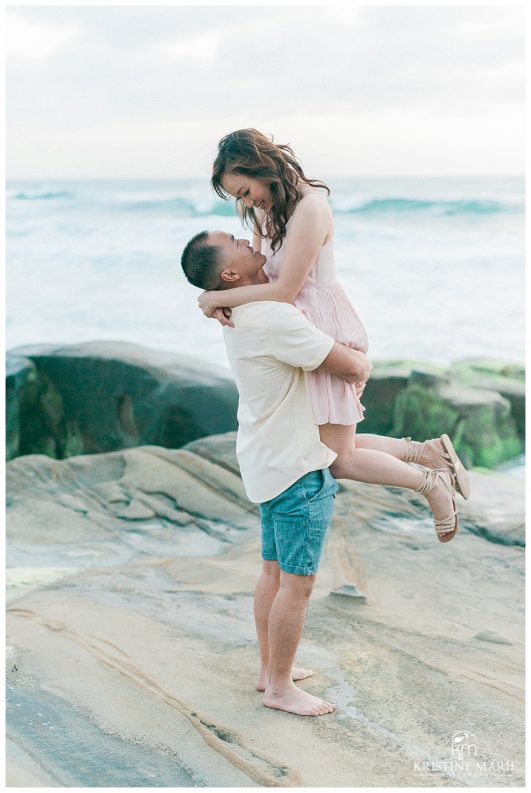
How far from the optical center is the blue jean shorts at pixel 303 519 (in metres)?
2.95

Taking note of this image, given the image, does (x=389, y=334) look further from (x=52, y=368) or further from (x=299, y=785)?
(x=299, y=785)

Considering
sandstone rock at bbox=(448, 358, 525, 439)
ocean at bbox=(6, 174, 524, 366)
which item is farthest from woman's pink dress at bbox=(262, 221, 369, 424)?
ocean at bbox=(6, 174, 524, 366)

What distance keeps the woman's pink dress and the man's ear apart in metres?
0.16

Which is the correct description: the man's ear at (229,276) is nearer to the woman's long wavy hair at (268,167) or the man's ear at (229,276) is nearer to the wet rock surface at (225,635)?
the woman's long wavy hair at (268,167)

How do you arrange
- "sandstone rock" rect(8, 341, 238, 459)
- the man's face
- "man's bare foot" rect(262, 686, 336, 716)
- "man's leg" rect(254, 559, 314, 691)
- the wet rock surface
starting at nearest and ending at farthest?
the wet rock surface → the man's face → "man's bare foot" rect(262, 686, 336, 716) → "man's leg" rect(254, 559, 314, 691) → "sandstone rock" rect(8, 341, 238, 459)

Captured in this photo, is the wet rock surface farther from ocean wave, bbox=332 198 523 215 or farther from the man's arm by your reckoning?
→ ocean wave, bbox=332 198 523 215

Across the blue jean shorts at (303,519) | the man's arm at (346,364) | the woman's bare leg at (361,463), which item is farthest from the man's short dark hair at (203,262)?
A: the blue jean shorts at (303,519)

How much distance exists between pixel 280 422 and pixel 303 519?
0.32m

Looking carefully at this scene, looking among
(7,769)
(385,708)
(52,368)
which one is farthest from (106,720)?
(52,368)

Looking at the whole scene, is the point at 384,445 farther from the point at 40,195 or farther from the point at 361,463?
the point at 40,195

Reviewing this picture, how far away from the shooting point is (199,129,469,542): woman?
289 cm

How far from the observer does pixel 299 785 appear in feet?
8.75

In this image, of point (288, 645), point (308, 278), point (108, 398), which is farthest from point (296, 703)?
point (108, 398)

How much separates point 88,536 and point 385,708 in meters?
2.82
